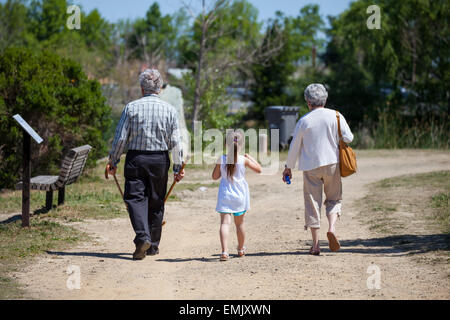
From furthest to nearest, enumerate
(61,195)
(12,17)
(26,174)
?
(12,17)
(61,195)
(26,174)

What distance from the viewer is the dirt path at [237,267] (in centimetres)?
495

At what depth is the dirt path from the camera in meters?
4.95

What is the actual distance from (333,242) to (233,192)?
111 cm

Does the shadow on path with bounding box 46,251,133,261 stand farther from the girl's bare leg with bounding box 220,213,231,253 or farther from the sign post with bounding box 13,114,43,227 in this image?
the sign post with bounding box 13,114,43,227

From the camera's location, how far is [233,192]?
20.4 feet

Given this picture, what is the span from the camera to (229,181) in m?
6.21

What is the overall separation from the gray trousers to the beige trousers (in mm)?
1475

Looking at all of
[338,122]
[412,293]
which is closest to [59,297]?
[412,293]

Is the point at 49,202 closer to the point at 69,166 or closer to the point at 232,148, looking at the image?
the point at 69,166

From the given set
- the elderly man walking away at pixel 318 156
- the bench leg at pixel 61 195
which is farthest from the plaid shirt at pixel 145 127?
the bench leg at pixel 61 195

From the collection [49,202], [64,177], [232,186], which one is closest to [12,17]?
[49,202]

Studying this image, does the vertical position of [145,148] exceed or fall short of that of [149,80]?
it falls short

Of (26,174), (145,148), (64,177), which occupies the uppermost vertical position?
(145,148)

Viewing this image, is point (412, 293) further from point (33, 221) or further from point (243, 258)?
point (33, 221)
